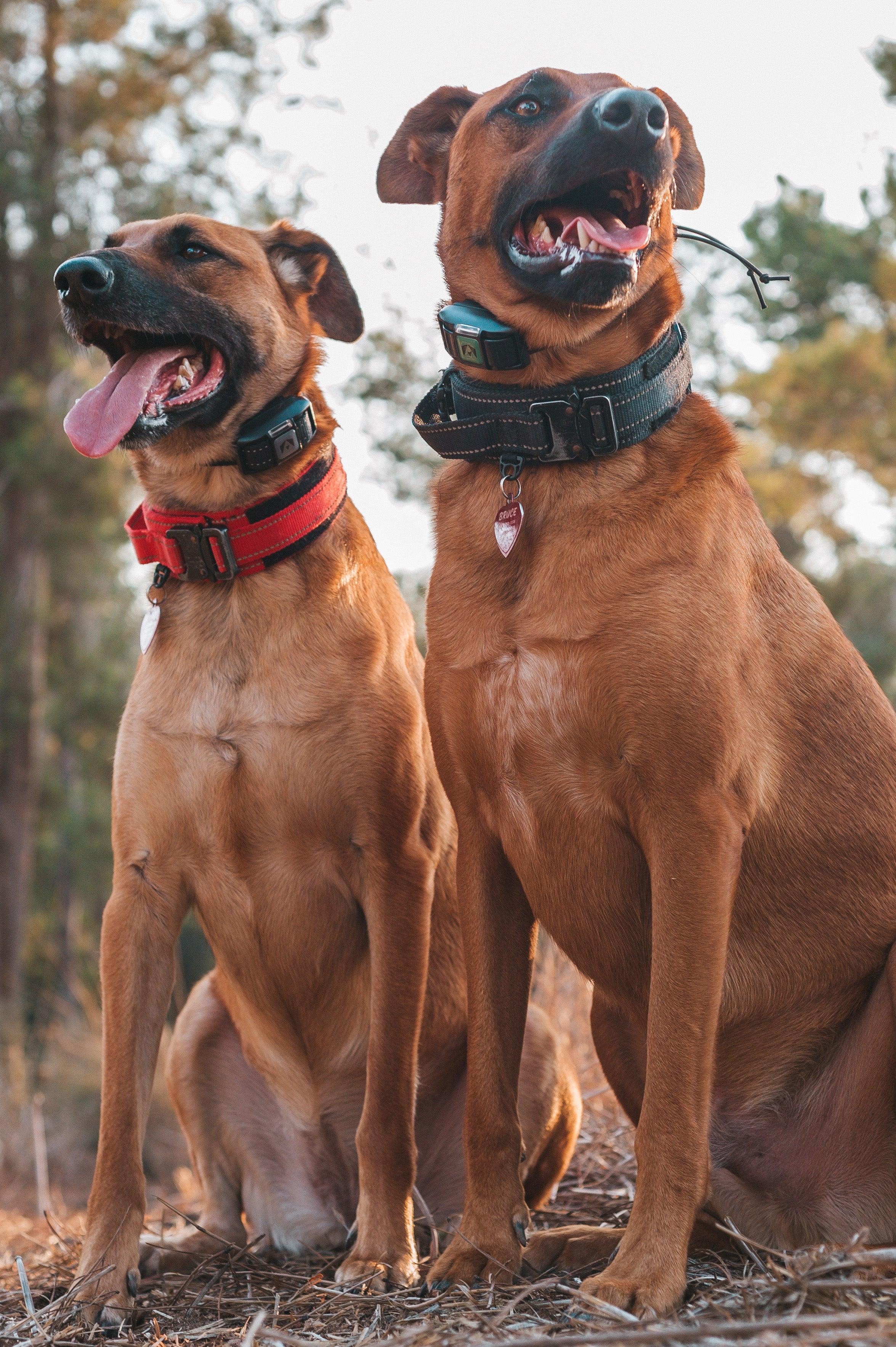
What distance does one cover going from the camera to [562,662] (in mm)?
2545

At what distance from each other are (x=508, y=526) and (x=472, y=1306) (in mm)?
1608

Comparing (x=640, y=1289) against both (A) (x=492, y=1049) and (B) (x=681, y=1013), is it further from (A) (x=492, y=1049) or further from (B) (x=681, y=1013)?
(A) (x=492, y=1049)

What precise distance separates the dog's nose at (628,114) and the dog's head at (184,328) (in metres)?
1.24

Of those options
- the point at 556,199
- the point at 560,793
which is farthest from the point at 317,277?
the point at 560,793

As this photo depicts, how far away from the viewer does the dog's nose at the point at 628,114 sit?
2.56 meters

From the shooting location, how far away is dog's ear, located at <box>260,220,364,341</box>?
12.3 ft

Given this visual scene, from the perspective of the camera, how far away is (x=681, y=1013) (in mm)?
2408

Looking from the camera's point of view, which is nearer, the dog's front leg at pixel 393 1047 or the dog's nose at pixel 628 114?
the dog's nose at pixel 628 114

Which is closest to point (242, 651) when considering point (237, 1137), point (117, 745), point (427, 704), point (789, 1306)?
point (117, 745)

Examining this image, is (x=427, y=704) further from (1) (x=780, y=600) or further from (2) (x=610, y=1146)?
(2) (x=610, y=1146)

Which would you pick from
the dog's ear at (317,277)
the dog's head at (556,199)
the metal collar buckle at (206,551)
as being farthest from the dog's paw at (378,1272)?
the dog's ear at (317,277)

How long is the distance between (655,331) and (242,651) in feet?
4.32

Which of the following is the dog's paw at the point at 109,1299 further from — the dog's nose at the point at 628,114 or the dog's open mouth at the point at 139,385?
the dog's nose at the point at 628,114

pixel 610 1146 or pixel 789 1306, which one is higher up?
pixel 789 1306
